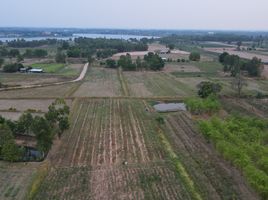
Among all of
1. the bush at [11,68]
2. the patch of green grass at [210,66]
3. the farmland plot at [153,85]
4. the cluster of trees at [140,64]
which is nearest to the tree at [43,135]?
the farmland plot at [153,85]

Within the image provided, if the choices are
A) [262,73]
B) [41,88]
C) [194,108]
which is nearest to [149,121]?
[194,108]

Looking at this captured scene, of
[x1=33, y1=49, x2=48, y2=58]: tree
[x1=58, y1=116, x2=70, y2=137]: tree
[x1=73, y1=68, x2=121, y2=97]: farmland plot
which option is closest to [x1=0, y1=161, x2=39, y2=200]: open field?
[x1=58, y1=116, x2=70, y2=137]: tree

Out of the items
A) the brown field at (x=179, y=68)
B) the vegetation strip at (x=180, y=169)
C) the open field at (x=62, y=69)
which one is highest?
the vegetation strip at (x=180, y=169)

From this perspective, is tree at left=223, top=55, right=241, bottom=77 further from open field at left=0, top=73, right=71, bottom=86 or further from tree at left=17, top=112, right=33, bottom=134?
tree at left=17, top=112, right=33, bottom=134

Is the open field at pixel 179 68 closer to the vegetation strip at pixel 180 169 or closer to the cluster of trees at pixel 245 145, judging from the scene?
the cluster of trees at pixel 245 145

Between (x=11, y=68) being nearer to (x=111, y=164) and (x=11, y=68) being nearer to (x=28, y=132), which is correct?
(x=28, y=132)

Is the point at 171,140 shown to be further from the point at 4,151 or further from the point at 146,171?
the point at 4,151
